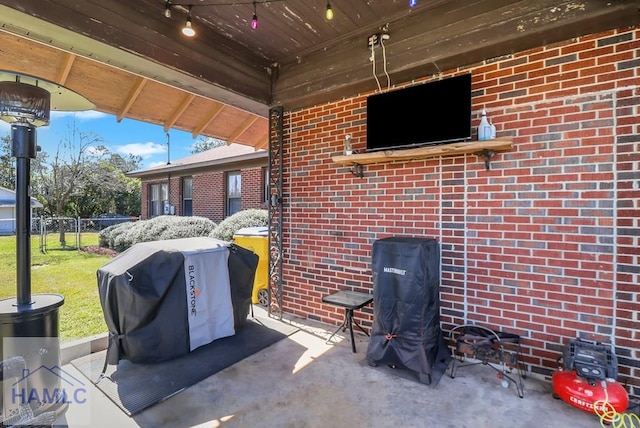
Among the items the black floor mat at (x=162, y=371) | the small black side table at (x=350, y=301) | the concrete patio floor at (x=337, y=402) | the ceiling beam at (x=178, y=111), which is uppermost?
the ceiling beam at (x=178, y=111)

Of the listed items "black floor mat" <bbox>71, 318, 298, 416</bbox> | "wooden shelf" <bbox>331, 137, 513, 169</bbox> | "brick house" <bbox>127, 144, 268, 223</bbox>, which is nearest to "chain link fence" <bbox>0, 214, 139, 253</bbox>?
"brick house" <bbox>127, 144, 268, 223</bbox>

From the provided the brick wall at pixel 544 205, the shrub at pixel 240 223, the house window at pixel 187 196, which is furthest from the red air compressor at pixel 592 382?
the house window at pixel 187 196

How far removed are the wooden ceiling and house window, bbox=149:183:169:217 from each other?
1000cm

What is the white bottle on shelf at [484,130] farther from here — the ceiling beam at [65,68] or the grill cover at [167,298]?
→ the ceiling beam at [65,68]

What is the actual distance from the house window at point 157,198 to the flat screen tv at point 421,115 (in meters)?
12.0

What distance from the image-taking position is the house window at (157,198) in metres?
13.1

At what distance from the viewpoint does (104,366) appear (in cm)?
266

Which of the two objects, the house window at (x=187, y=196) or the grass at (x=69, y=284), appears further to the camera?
the house window at (x=187, y=196)

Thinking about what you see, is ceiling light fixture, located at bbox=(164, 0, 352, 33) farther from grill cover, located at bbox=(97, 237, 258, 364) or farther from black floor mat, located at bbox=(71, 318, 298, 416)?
black floor mat, located at bbox=(71, 318, 298, 416)

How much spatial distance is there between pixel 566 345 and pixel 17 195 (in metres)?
3.99

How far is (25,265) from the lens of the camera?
204 cm

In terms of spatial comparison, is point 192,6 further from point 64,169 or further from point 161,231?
point 64,169

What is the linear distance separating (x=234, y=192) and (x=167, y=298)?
762 centimetres

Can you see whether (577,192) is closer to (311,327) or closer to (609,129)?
(609,129)
